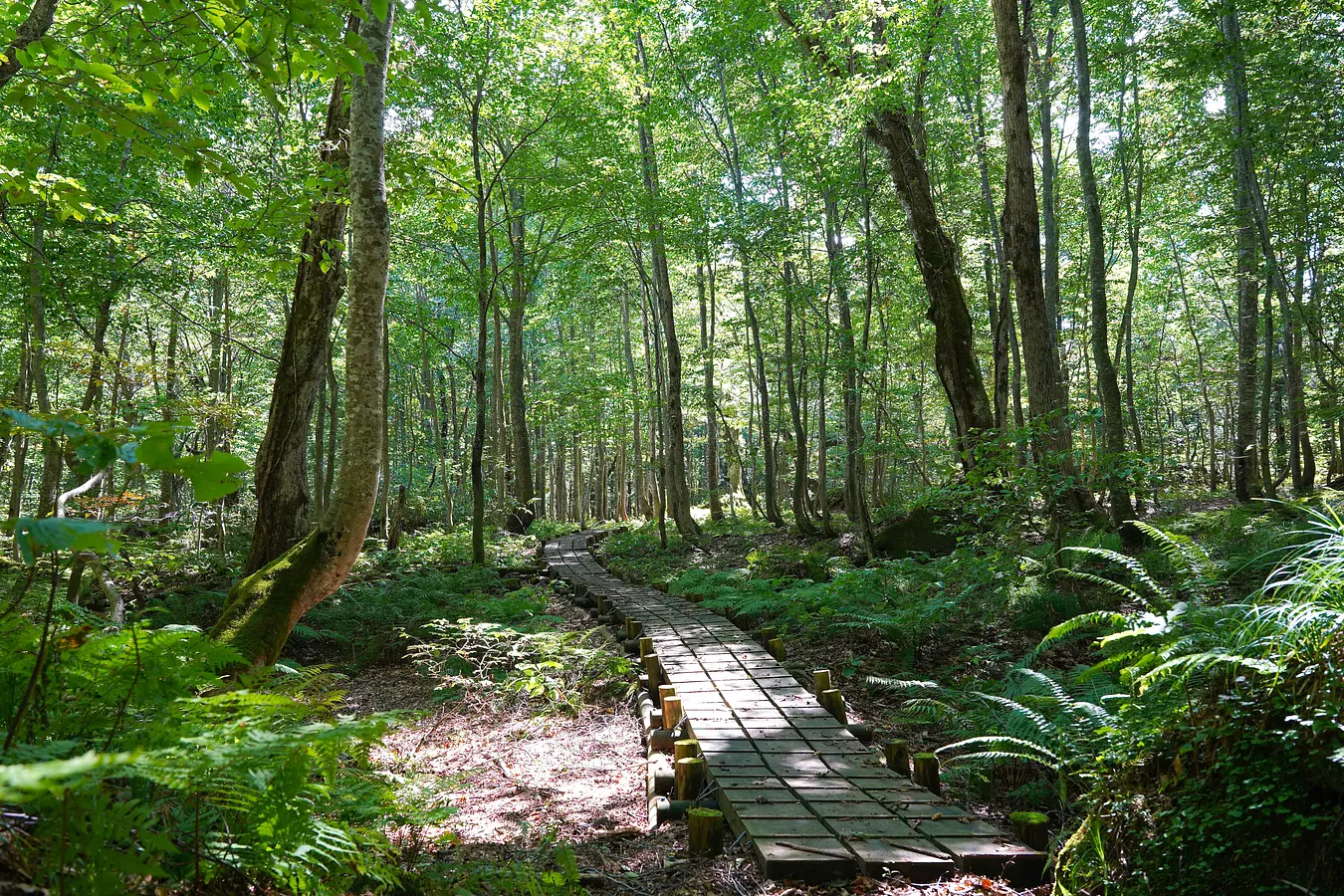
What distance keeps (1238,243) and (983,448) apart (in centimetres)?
1056

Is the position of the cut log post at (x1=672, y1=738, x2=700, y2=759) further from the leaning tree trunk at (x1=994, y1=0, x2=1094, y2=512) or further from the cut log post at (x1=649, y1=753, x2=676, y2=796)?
the leaning tree trunk at (x1=994, y1=0, x2=1094, y2=512)

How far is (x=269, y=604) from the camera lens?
17.5 ft

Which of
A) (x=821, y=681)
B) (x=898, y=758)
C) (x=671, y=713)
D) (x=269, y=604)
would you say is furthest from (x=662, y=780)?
(x=269, y=604)

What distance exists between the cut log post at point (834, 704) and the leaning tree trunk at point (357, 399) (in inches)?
147

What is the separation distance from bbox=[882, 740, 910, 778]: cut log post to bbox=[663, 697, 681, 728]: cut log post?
1547mm

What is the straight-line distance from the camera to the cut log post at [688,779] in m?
4.23

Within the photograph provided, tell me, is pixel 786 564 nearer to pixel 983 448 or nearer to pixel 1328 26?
pixel 983 448

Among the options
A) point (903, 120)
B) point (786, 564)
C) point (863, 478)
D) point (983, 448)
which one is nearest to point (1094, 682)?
point (983, 448)

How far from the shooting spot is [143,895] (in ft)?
5.90

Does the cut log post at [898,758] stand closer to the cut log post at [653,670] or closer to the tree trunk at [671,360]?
the cut log post at [653,670]

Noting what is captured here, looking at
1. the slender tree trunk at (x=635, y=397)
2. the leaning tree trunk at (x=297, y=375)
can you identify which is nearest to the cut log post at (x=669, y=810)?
the leaning tree trunk at (x=297, y=375)

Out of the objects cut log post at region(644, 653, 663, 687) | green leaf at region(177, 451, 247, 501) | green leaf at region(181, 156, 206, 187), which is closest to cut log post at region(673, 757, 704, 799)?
cut log post at region(644, 653, 663, 687)

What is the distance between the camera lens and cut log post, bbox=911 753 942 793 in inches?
159

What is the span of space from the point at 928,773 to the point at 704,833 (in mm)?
1344
